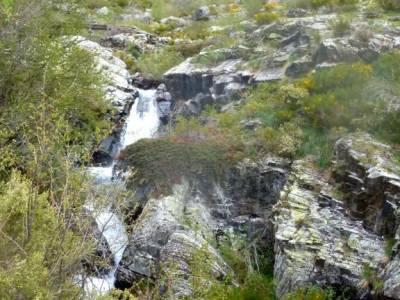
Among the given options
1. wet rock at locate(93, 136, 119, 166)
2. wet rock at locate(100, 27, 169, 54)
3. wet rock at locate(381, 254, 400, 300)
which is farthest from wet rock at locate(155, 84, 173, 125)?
wet rock at locate(381, 254, 400, 300)

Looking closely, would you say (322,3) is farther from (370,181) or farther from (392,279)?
(392,279)

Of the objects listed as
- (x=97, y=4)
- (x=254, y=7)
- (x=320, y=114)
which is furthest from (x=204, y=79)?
(x=97, y=4)

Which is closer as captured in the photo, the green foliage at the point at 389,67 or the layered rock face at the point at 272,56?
the green foliage at the point at 389,67

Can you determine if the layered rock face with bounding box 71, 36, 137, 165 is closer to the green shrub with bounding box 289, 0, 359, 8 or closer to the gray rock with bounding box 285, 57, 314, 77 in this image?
the gray rock with bounding box 285, 57, 314, 77

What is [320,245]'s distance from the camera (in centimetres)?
872

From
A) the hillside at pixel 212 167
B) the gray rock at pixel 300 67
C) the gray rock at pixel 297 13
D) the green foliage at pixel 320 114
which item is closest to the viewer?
the hillside at pixel 212 167

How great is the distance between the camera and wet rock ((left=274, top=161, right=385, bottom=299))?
324 inches

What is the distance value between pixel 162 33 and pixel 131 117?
10.3 metres

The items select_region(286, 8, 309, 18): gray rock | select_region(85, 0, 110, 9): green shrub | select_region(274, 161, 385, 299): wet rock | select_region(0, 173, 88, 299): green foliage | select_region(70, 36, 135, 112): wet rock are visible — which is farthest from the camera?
select_region(85, 0, 110, 9): green shrub

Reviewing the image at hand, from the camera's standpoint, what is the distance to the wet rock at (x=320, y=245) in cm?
823

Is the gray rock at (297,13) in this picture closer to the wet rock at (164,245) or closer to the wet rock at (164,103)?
the wet rock at (164,103)

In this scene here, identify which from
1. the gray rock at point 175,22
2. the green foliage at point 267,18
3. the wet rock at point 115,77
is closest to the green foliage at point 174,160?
the wet rock at point 115,77

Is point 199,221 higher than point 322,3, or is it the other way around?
point 322,3

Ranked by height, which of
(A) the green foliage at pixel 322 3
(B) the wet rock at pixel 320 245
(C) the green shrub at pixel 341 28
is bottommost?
(B) the wet rock at pixel 320 245
